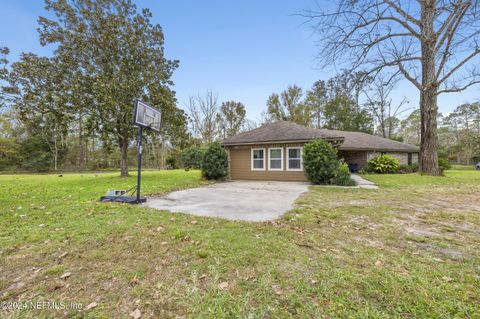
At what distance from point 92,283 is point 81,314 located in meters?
0.42

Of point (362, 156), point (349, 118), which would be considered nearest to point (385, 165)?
point (362, 156)

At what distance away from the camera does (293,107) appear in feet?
92.2

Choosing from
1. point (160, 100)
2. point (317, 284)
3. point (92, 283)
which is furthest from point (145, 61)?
point (317, 284)

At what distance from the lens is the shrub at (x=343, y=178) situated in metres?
9.02

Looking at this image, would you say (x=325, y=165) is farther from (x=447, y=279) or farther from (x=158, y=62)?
(x=158, y=62)

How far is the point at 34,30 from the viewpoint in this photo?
11.3m

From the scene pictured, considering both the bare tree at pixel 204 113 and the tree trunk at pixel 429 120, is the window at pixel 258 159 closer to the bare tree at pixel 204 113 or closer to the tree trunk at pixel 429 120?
the tree trunk at pixel 429 120

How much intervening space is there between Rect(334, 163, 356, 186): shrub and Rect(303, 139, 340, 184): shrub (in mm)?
133

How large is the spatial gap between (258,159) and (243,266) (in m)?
10.1

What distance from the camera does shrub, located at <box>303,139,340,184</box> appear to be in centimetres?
917

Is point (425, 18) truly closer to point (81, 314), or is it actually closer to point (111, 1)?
point (81, 314)

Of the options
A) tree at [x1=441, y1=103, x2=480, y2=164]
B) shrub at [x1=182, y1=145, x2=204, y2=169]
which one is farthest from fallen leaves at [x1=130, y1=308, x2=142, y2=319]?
tree at [x1=441, y1=103, x2=480, y2=164]

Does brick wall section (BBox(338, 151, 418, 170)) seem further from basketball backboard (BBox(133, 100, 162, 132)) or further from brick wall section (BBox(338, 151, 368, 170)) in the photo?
basketball backboard (BBox(133, 100, 162, 132))

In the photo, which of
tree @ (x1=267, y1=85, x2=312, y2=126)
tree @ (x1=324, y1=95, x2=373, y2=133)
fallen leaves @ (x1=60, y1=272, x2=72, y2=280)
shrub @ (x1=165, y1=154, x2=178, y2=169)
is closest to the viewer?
fallen leaves @ (x1=60, y1=272, x2=72, y2=280)
